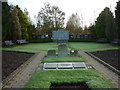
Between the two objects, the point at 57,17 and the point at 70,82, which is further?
the point at 57,17

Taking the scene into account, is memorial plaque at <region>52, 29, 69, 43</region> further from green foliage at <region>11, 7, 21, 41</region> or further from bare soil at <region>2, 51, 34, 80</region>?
green foliage at <region>11, 7, 21, 41</region>

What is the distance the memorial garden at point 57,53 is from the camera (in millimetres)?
5801

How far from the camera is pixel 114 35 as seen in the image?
27688 millimetres

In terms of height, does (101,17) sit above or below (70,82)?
above

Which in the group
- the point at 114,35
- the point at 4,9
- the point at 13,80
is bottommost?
the point at 13,80

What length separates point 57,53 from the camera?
1474 cm

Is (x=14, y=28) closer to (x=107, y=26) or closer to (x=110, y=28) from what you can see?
(x=107, y=26)

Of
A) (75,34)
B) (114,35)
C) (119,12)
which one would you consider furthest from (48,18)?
(119,12)

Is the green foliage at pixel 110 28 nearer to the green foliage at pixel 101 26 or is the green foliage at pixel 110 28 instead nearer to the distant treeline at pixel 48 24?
the distant treeline at pixel 48 24

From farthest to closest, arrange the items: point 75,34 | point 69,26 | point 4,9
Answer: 1. point 69,26
2. point 75,34
3. point 4,9

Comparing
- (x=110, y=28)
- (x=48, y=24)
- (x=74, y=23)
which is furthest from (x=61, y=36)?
(x=74, y=23)

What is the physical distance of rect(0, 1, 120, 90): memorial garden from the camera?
5.80 m

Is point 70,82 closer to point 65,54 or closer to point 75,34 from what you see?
point 65,54

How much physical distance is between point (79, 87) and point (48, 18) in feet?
132
